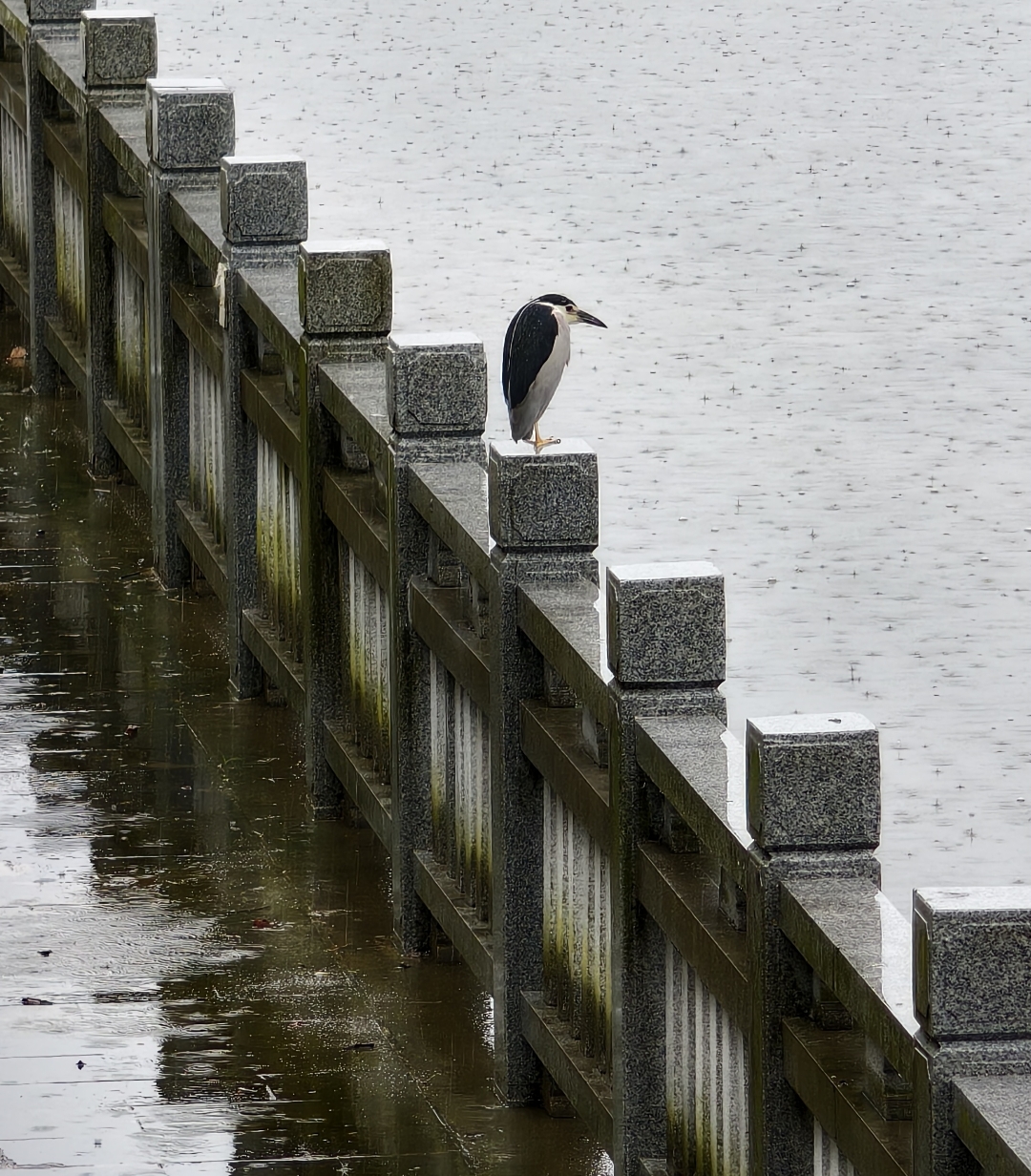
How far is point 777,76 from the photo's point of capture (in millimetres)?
22922

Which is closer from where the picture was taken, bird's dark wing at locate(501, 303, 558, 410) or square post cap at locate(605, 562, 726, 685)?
square post cap at locate(605, 562, 726, 685)

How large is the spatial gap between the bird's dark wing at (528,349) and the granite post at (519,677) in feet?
4.17

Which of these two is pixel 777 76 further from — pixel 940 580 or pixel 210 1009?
pixel 210 1009

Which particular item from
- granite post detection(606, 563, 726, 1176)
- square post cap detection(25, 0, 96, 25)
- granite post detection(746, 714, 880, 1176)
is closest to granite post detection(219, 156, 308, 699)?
granite post detection(606, 563, 726, 1176)

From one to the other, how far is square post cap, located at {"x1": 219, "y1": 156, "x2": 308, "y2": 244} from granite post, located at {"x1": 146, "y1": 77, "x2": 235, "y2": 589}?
92cm

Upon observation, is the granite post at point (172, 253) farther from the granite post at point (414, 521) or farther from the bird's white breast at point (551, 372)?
the granite post at point (414, 521)

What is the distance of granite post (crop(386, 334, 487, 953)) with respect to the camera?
651cm

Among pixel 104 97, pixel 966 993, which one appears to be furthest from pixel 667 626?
pixel 104 97

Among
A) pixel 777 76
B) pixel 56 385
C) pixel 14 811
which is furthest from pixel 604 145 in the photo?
pixel 14 811

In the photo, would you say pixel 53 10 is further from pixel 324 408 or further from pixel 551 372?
pixel 551 372

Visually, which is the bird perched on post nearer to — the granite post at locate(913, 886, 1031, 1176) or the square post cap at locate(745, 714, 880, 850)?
the square post cap at locate(745, 714, 880, 850)

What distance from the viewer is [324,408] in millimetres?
7398

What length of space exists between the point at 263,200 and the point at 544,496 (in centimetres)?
274

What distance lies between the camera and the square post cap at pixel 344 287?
7246mm
